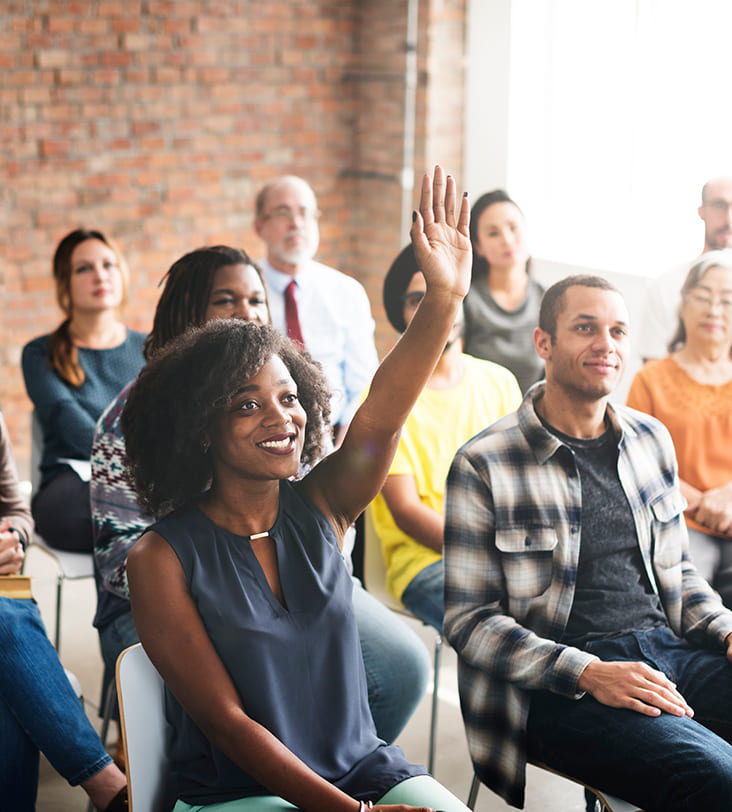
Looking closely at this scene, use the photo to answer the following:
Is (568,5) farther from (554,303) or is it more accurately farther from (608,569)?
(608,569)

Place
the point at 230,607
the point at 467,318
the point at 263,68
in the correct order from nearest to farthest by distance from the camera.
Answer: the point at 230,607 → the point at 467,318 → the point at 263,68

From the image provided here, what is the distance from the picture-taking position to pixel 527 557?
192 cm

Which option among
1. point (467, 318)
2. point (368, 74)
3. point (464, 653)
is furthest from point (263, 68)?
point (464, 653)

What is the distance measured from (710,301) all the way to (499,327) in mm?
849

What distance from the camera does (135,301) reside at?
5.22m

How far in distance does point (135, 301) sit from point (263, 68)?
1377mm

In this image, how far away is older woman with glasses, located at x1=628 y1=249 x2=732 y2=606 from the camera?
8.17 ft

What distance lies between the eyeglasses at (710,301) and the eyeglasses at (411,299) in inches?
26.8

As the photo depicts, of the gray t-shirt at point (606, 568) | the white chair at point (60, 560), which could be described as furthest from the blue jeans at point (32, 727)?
the gray t-shirt at point (606, 568)

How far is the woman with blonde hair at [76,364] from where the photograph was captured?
291 cm

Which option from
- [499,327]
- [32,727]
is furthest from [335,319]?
[32,727]

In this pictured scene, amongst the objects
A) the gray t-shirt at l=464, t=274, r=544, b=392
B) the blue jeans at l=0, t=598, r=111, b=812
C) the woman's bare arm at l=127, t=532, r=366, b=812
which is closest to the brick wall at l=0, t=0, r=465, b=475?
the gray t-shirt at l=464, t=274, r=544, b=392

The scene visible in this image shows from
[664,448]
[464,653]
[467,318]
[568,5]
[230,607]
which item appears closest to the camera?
[230,607]

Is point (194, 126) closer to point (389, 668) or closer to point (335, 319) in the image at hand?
point (335, 319)
